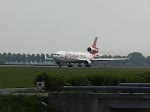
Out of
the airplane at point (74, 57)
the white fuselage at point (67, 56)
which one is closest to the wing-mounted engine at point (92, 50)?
the airplane at point (74, 57)

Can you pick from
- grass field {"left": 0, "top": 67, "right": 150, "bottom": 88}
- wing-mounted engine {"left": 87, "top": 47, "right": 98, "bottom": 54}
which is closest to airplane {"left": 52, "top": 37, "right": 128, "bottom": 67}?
wing-mounted engine {"left": 87, "top": 47, "right": 98, "bottom": 54}

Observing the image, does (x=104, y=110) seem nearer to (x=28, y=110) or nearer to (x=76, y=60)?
(x=28, y=110)

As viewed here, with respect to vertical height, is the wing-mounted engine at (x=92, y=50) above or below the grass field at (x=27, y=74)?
above

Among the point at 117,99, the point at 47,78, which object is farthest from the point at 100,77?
the point at 117,99

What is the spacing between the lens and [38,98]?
96.6ft

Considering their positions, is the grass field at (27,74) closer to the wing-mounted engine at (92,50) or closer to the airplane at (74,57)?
the airplane at (74,57)

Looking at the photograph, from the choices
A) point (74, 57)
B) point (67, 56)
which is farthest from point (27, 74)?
point (74, 57)

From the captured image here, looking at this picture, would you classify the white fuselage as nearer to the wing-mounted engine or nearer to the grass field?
the wing-mounted engine

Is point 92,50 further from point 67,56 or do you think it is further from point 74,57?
point 67,56

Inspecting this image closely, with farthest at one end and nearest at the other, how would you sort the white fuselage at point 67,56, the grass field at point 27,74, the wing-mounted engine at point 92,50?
the wing-mounted engine at point 92,50 → the white fuselage at point 67,56 → the grass field at point 27,74

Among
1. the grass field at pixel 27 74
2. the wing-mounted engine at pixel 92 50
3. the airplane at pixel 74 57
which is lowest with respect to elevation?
the grass field at pixel 27 74

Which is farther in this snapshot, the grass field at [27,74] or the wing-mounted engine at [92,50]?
the wing-mounted engine at [92,50]

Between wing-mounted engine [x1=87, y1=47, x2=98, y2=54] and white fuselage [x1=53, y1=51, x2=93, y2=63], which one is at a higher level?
wing-mounted engine [x1=87, y1=47, x2=98, y2=54]

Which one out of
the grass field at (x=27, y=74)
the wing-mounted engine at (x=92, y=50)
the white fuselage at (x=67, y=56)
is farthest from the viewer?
the wing-mounted engine at (x=92, y=50)
